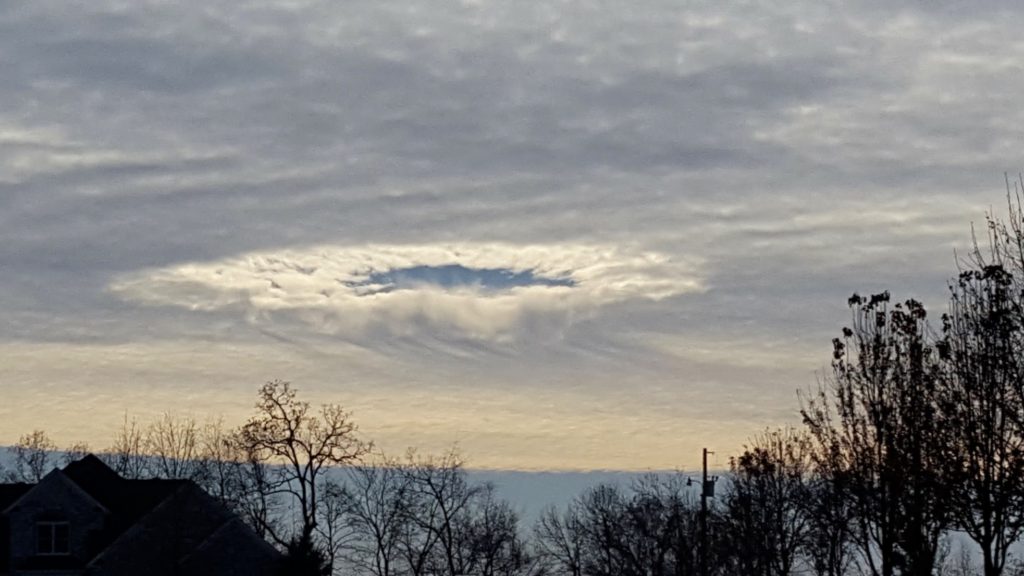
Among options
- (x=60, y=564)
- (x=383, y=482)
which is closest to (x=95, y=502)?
(x=60, y=564)

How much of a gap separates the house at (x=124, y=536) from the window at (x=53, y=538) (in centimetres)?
2

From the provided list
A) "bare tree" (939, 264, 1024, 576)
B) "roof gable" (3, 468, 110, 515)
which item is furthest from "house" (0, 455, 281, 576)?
"bare tree" (939, 264, 1024, 576)

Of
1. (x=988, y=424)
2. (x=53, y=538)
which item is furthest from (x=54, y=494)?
(x=988, y=424)

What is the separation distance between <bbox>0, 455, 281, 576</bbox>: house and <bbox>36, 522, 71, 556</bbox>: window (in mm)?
16

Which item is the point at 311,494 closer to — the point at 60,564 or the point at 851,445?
the point at 60,564

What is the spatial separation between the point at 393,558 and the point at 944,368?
7642cm

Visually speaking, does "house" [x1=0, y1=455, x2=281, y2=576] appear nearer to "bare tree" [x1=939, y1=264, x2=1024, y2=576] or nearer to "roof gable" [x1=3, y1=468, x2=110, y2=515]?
"roof gable" [x1=3, y1=468, x2=110, y2=515]

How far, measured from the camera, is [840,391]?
42969mm

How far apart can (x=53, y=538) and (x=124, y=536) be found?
3976 millimetres

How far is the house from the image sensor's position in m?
71.3

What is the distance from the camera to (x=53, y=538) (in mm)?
73062

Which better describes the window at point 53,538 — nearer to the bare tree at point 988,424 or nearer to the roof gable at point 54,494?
the roof gable at point 54,494

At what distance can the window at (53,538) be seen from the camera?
239 feet

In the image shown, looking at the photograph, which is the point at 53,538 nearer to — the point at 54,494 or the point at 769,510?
the point at 54,494
